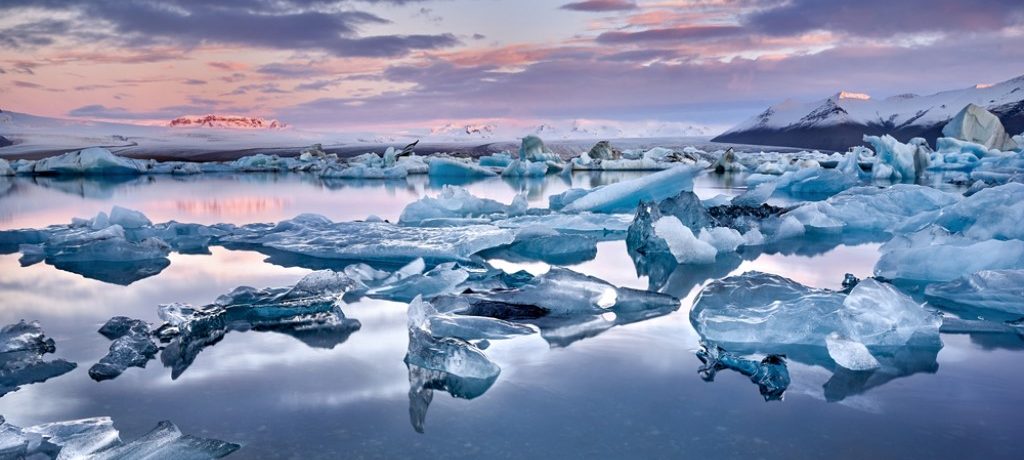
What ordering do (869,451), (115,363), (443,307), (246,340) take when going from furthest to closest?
(443,307), (246,340), (115,363), (869,451)

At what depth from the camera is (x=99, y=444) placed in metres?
1.62

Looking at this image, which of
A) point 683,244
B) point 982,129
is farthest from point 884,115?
point 683,244

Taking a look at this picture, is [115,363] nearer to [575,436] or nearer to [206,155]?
[575,436]

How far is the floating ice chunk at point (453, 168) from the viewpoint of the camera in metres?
19.4

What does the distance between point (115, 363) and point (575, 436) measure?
147 centimetres

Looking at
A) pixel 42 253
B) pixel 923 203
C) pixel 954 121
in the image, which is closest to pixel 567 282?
pixel 42 253

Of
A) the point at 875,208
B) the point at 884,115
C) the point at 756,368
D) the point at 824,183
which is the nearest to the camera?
the point at 756,368

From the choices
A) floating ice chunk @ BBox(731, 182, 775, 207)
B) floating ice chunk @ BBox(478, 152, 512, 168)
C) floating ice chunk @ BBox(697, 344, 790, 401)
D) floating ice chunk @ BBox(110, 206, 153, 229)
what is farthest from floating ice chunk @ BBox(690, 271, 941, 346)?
floating ice chunk @ BBox(478, 152, 512, 168)

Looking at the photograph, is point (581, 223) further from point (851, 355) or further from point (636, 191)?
point (851, 355)

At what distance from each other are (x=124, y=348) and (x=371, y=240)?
2.67m

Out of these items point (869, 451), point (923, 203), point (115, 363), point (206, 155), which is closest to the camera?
point (869, 451)

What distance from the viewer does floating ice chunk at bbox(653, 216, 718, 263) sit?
4336 millimetres

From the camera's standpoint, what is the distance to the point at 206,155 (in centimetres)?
3628

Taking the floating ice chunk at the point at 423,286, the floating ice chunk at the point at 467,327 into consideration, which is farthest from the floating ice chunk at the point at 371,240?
the floating ice chunk at the point at 467,327
